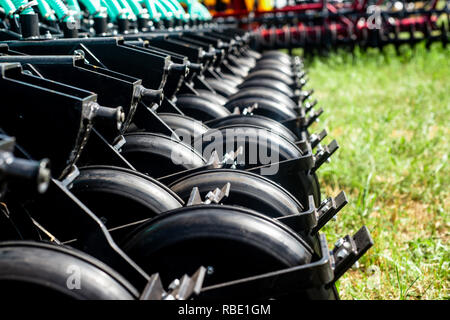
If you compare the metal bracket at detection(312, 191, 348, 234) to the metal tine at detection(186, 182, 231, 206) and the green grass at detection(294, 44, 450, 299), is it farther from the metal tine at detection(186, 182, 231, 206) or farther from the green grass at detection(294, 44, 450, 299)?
the green grass at detection(294, 44, 450, 299)

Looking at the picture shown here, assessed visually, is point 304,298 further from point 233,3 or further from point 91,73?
point 233,3

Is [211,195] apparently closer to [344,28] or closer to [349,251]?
[349,251]

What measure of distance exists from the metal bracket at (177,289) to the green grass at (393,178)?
44.0 inches

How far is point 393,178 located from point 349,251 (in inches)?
83.1

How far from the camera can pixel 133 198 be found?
1.67 metres

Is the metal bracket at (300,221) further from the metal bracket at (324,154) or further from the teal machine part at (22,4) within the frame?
the teal machine part at (22,4)

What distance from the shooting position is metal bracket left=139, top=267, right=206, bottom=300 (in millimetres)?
1276

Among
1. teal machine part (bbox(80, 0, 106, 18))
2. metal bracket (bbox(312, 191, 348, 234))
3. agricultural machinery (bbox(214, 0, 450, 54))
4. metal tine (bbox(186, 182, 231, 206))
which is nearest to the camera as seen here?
metal tine (bbox(186, 182, 231, 206))

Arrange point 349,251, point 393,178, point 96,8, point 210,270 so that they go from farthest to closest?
point 393,178 < point 96,8 < point 349,251 < point 210,270

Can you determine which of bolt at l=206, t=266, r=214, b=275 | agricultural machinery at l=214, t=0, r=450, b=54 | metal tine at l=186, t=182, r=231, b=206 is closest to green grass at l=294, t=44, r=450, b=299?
metal tine at l=186, t=182, r=231, b=206

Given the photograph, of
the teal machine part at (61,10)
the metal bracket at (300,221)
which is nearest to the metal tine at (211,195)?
the metal bracket at (300,221)

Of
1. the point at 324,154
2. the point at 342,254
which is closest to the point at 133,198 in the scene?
the point at 342,254

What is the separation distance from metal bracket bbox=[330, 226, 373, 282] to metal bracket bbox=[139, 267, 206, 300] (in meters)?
0.41

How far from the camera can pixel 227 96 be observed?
3.82 m
